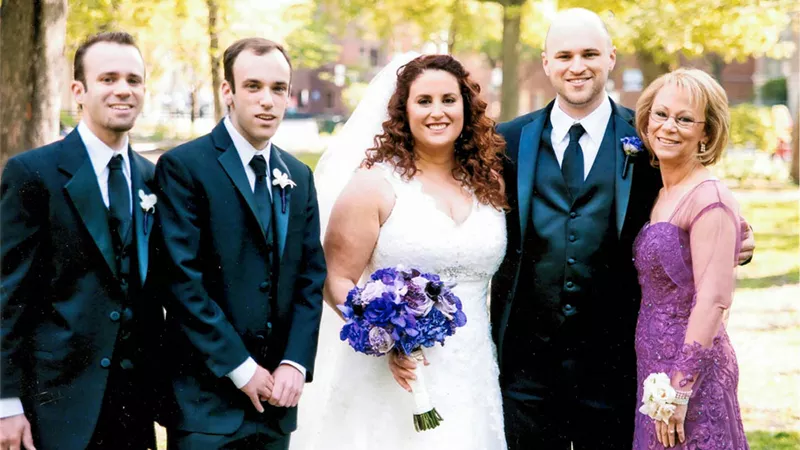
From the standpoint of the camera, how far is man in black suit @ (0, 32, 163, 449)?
3.63m

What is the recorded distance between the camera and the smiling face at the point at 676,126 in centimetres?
421

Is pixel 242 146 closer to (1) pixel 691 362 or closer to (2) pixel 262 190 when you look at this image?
(2) pixel 262 190

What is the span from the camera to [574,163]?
15.4ft

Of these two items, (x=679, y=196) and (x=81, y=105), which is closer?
(x=81, y=105)

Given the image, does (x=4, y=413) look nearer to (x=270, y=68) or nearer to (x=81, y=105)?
(x=81, y=105)

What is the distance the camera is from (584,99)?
186 inches

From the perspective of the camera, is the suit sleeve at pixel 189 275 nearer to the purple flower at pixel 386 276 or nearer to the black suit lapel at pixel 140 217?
the black suit lapel at pixel 140 217

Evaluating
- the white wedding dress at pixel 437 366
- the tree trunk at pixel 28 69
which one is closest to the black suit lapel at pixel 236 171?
the white wedding dress at pixel 437 366

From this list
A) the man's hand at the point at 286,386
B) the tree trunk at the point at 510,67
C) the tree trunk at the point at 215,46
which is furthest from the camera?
the tree trunk at the point at 510,67

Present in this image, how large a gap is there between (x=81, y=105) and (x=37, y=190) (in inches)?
18.9

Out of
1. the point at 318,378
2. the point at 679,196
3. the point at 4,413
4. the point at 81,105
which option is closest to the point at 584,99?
the point at 679,196

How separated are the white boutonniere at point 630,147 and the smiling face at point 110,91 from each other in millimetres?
2367

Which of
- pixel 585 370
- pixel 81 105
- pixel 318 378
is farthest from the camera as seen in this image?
pixel 318 378

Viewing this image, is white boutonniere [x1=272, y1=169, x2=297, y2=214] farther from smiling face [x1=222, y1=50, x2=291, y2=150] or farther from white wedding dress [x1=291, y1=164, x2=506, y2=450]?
white wedding dress [x1=291, y1=164, x2=506, y2=450]
